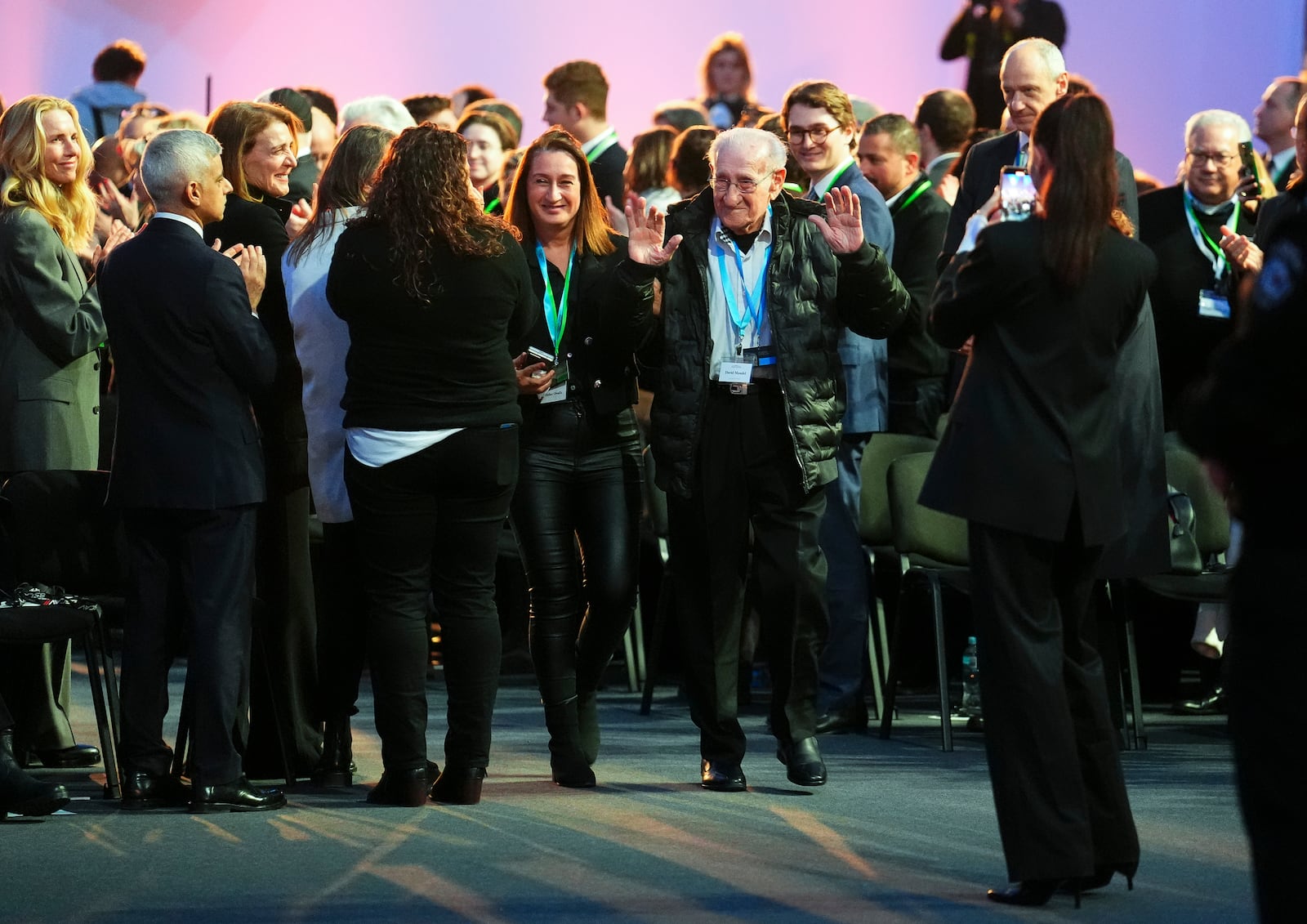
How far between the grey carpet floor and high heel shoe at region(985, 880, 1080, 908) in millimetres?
43

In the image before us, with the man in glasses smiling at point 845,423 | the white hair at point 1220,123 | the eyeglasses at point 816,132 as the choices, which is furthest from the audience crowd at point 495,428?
the white hair at point 1220,123

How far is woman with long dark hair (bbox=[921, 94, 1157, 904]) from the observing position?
4.00 m

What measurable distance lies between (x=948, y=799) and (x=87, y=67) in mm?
7121

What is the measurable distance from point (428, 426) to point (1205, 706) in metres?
3.28

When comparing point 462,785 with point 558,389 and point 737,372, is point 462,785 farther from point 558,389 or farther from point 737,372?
point 737,372

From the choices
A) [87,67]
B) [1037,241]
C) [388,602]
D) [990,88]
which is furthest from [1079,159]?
[87,67]

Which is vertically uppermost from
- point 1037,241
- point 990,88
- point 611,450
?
point 990,88

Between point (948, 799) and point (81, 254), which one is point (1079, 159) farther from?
point (81, 254)

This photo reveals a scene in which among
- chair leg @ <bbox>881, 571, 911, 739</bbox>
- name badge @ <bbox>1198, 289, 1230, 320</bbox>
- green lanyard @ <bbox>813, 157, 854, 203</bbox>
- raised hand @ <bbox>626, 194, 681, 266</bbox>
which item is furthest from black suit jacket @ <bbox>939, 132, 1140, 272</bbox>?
raised hand @ <bbox>626, 194, 681, 266</bbox>

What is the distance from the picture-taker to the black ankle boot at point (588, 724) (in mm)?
5695

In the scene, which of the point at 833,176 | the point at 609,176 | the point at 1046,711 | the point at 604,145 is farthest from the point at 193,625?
the point at 604,145

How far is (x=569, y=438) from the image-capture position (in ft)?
17.9

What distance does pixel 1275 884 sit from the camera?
2.73 metres

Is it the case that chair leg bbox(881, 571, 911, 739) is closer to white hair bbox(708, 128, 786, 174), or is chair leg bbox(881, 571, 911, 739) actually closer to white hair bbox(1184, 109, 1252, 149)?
white hair bbox(708, 128, 786, 174)
